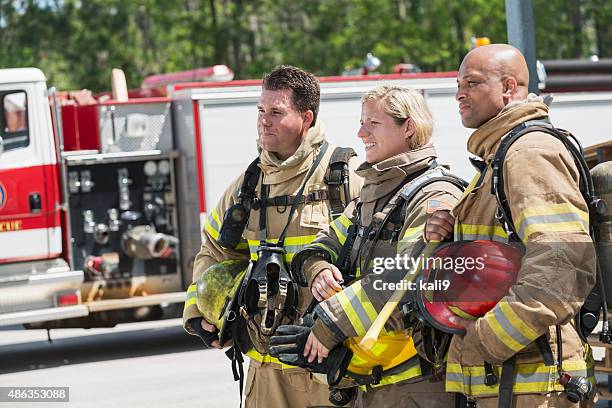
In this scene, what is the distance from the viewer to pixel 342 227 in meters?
3.70

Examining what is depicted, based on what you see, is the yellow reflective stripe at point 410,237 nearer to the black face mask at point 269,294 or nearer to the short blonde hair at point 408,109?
the short blonde hair at point 408,109

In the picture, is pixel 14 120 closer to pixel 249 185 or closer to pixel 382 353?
pixel 249 185

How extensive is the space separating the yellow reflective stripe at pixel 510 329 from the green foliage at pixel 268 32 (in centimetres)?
2495

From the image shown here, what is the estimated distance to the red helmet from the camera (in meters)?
2.85

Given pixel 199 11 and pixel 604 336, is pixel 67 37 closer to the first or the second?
pixel 199 11

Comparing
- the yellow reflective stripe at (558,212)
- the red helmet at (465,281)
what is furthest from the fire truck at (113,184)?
the yellow reflective stripe at (558,212)

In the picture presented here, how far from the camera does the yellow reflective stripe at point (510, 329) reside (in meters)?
2.72

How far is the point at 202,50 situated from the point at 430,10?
6.60m

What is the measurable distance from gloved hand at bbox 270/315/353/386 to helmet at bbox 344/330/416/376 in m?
0.03

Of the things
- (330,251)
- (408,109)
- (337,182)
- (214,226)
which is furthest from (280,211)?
(408,109)

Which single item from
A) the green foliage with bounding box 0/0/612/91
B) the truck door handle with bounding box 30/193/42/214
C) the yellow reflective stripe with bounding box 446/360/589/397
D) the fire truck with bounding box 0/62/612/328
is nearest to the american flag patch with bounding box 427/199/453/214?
the yellow reflective stripe with bounding box 446/360/589/397

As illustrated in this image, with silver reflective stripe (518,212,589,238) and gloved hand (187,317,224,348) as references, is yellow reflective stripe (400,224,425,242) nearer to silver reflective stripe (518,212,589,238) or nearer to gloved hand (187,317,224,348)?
silver reflective stripe (518,212,589,238)

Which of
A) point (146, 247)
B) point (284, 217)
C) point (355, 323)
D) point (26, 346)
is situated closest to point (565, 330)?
point (355, 323)

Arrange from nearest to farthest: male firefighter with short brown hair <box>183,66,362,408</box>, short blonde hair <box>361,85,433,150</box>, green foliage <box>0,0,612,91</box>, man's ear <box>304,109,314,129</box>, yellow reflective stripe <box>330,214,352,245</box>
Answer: short blonde hair <box>361,85,433,150</box>, yellow reflective stripe <box>330,214,352,245</box>, male firefighter with short brown hair <box>183,66,362,408</box>, man's ear <box>304,109,314,129</box>, green foliage <box>0,0,612,91</box>
